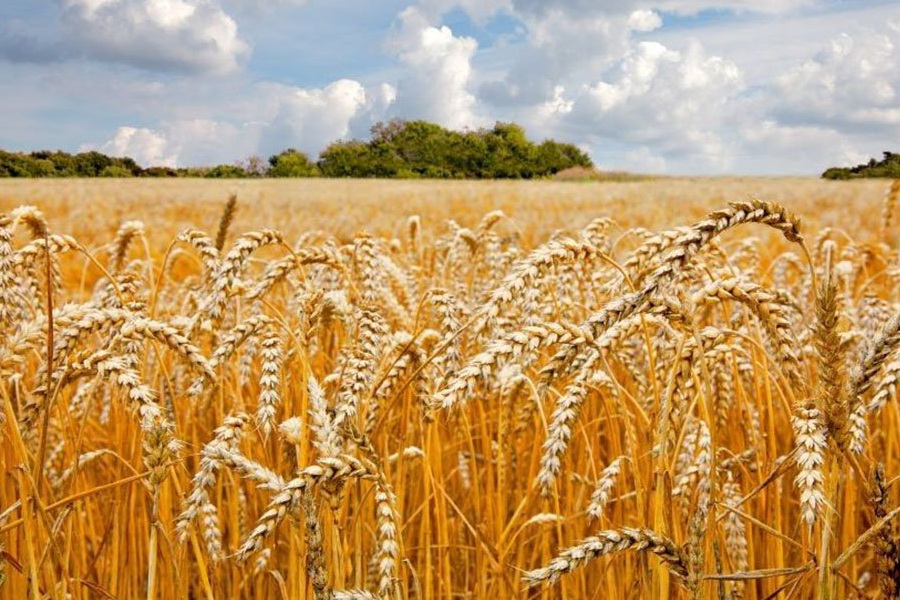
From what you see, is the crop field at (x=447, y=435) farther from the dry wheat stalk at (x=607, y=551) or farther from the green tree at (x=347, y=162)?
the green tree at (x=347, y=162)

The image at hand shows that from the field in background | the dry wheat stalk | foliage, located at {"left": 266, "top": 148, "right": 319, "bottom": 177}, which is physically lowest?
the dry wheat stalk

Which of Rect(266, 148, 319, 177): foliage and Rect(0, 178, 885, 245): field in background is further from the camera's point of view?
Rect(266, 148, 319, 177): foliage

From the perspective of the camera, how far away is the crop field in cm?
114

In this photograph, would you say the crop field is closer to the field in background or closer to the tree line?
the field in background

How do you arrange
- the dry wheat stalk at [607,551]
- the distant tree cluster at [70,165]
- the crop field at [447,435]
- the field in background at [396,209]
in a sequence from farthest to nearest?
the distant tree cluster at [70,165]
the field in background at [396,209]
the crop field at [447,435]
the dry wheat stalk at [607,551]

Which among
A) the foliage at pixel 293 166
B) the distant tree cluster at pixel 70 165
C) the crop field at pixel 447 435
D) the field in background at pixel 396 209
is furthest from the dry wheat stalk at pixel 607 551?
the foliage at pixel 293 166

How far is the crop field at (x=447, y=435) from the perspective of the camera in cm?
114

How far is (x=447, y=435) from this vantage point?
296 cm

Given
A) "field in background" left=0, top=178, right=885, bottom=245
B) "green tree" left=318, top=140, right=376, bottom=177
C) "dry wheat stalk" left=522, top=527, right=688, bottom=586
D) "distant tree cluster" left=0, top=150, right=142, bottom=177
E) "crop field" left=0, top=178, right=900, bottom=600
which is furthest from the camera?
"green tree" left=318, top=140, right=376, bottom=177

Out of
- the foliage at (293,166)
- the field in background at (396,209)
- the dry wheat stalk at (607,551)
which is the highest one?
the foliage at (293,166)

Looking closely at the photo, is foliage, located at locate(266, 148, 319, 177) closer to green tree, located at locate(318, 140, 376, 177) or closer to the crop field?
green tree, located at locate(318, 140, 376, 177)

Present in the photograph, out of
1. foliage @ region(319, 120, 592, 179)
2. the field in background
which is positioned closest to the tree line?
foliage @ region(319, 120, 592, 179)

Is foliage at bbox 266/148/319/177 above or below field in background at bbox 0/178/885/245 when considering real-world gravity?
above

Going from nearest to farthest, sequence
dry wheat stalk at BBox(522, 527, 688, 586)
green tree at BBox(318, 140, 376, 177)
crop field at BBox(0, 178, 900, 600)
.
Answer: dry wheat stalk at BBox(522, 527, 688, 586) < crop field at BBox(0, 178, 900, 600) < green tree at BBox(318, 140, 376, 177)
